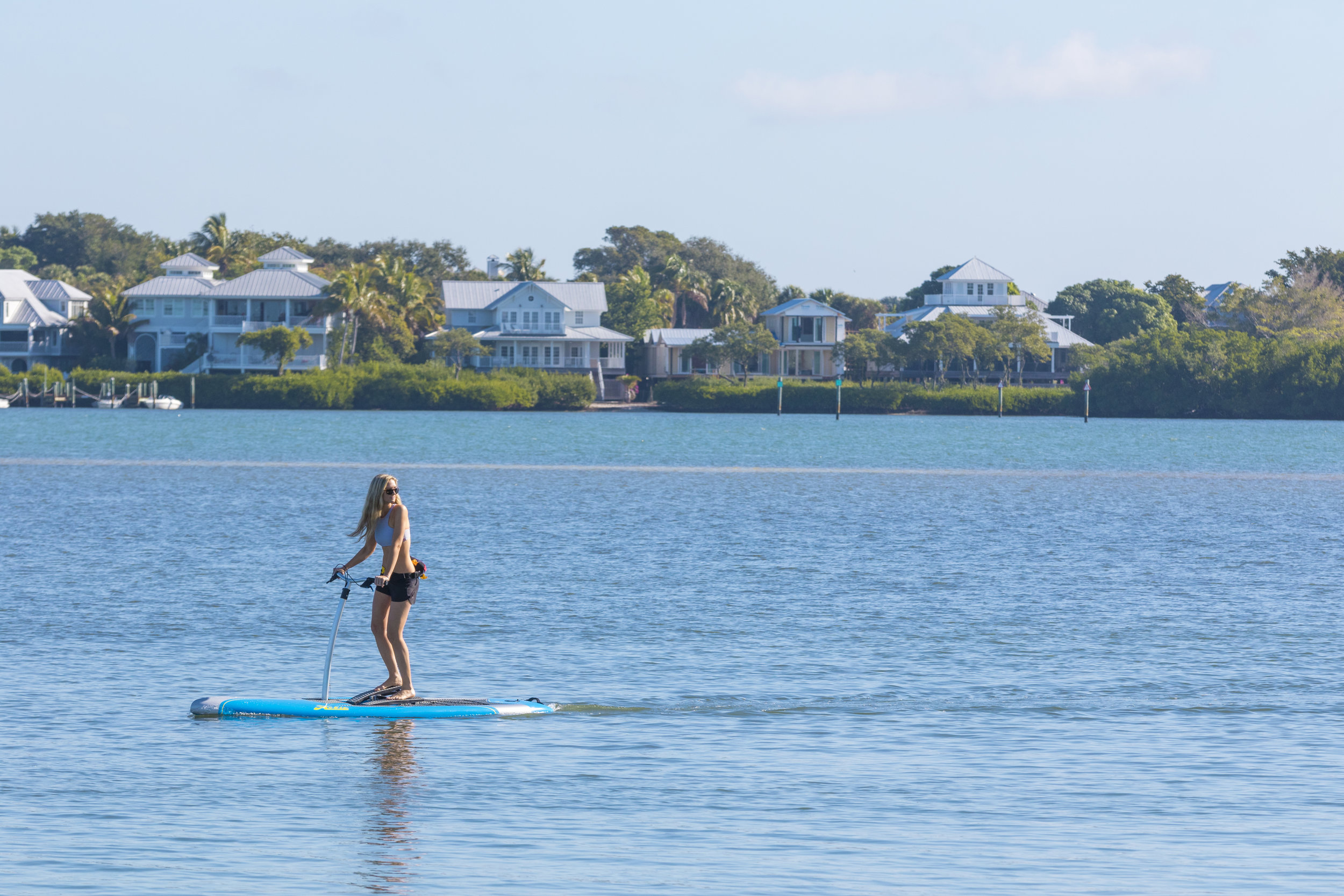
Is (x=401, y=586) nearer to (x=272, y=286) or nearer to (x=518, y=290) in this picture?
(x=272, y=286)

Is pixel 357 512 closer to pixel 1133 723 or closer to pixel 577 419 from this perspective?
pixel 1133 723

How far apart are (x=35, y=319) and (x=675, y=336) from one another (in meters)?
53.8

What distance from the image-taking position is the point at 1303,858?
12.6 meters

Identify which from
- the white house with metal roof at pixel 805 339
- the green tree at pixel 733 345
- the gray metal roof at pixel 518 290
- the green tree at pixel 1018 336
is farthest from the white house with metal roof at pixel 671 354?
the green tree at pixel 1018 336

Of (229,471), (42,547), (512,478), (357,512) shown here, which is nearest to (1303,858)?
(42,547)

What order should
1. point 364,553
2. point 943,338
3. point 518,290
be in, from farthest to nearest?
point 518,290 → point 943,338 → point 364,553

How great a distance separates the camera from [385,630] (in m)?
17.1

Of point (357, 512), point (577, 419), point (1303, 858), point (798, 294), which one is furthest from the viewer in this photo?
point (798, 294)

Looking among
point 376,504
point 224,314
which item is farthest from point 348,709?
point 224,314

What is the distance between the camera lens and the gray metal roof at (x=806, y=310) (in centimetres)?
15900

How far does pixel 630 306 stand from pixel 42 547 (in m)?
124

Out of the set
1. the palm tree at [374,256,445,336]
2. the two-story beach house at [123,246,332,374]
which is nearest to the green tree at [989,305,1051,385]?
the palm tree at [374,256,445,336]

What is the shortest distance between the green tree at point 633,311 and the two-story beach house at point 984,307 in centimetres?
2096

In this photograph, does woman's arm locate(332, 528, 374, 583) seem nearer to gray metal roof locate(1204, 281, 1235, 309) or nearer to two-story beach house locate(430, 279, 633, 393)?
two-story beach house locate(430, 279, 633, 393)
